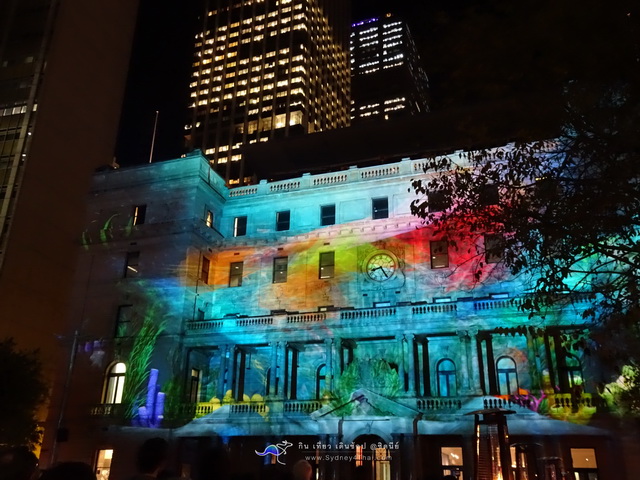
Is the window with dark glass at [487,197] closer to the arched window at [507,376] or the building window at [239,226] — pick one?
the arched window at [507,376]

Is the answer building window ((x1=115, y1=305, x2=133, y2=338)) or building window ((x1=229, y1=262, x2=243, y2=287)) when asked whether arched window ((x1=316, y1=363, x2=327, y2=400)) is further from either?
building window ((x1=115, y1=305, x2=133, y2=338))

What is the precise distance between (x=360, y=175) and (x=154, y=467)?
35.2 meters

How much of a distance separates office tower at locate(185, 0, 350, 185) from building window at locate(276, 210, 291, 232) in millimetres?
70169

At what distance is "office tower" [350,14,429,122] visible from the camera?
172 meters

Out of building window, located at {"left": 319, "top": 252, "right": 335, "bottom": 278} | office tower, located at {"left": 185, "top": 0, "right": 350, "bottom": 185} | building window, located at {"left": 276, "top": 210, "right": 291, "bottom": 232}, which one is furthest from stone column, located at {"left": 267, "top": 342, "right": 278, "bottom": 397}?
office tower, located at {"left": 185, "top": 0, "right": 350, "bottom": 185}

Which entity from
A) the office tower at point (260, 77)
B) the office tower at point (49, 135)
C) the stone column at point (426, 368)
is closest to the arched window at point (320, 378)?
the stone column at point (426, 368)

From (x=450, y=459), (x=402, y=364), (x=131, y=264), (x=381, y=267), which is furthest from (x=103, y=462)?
(x=381, y=267)

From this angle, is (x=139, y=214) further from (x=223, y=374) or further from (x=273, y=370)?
(x=273, y=370)

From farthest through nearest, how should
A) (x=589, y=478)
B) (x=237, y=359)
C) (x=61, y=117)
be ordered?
1. (x=61, y=117)
2. (x=237, y=359)
3. (x=589, y=478)

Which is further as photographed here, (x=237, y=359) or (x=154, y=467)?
(x=237, y=359)

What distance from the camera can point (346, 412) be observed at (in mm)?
29875

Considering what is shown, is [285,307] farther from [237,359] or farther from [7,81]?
[7,81]

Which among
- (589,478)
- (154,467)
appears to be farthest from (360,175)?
(154,467)

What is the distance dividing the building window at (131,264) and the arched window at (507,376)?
81.9 feet
